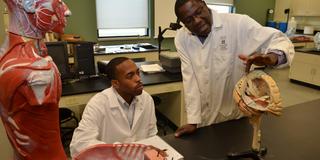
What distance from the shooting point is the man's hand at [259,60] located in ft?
2.91

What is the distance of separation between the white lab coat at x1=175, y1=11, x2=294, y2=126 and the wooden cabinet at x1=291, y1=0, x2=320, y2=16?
4469 mm

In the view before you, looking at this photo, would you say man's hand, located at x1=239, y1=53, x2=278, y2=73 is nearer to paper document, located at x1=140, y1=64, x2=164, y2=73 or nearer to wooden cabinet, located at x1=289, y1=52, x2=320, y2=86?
paper document, located at x1=140, y1=64, x2=164, y2=73

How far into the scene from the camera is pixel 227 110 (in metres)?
1.44

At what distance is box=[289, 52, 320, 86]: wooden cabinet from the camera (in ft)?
13.5

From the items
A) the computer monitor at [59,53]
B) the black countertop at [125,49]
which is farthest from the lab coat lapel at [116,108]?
the black countertop at [125,49]

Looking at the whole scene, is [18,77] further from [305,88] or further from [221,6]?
[221,6]

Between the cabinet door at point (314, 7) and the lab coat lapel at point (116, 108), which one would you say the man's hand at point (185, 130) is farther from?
the cabinet door at point (314, 7)

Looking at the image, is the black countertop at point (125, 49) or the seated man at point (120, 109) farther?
the black countertop at point (125, 49)

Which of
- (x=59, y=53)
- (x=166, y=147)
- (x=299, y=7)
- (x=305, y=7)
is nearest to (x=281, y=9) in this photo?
(x=299, y=7)

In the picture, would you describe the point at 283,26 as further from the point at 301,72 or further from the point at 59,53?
the point at 59,53

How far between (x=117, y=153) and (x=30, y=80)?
0.24m

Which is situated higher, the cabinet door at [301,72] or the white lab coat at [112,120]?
the white lab coat at [112,120]

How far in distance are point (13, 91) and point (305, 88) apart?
466cm

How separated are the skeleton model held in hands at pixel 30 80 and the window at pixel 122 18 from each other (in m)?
3.62
